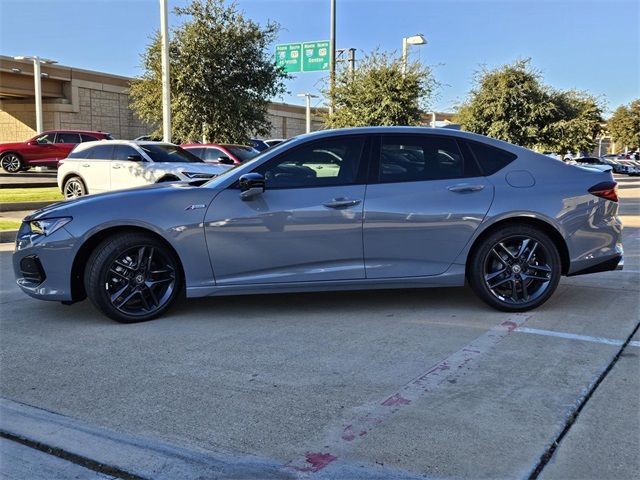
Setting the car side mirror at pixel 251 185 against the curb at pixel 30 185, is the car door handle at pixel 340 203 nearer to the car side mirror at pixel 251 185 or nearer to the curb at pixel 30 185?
the car side mirror at pixel 251 185

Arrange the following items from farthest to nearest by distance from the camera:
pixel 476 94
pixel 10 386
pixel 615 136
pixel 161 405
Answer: pixel 615 136 < pixel 476 94 < pixel 10 386 < pixel 161 405

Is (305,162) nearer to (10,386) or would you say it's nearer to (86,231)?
(86,231)

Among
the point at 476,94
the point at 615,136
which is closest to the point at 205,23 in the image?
the point at 476,94

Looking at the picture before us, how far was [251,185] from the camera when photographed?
4.90m

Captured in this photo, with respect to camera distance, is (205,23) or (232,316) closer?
(232,316)

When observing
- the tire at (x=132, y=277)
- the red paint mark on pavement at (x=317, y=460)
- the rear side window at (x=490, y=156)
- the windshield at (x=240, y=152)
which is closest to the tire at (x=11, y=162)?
the windshield at (x=240, y=152)

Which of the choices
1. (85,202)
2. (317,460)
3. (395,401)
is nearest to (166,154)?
(85,202)

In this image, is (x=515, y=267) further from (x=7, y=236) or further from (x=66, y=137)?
(x=66, y=137)

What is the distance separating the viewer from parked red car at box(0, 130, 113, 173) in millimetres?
24953

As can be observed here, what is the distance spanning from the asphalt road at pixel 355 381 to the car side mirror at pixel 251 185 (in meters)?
1.08

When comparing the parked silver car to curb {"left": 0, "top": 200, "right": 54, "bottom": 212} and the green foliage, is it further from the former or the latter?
the green foliage

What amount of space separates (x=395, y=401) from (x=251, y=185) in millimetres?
2240

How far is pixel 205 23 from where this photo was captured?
20734 millimetres

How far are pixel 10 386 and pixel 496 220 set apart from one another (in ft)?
12.7
